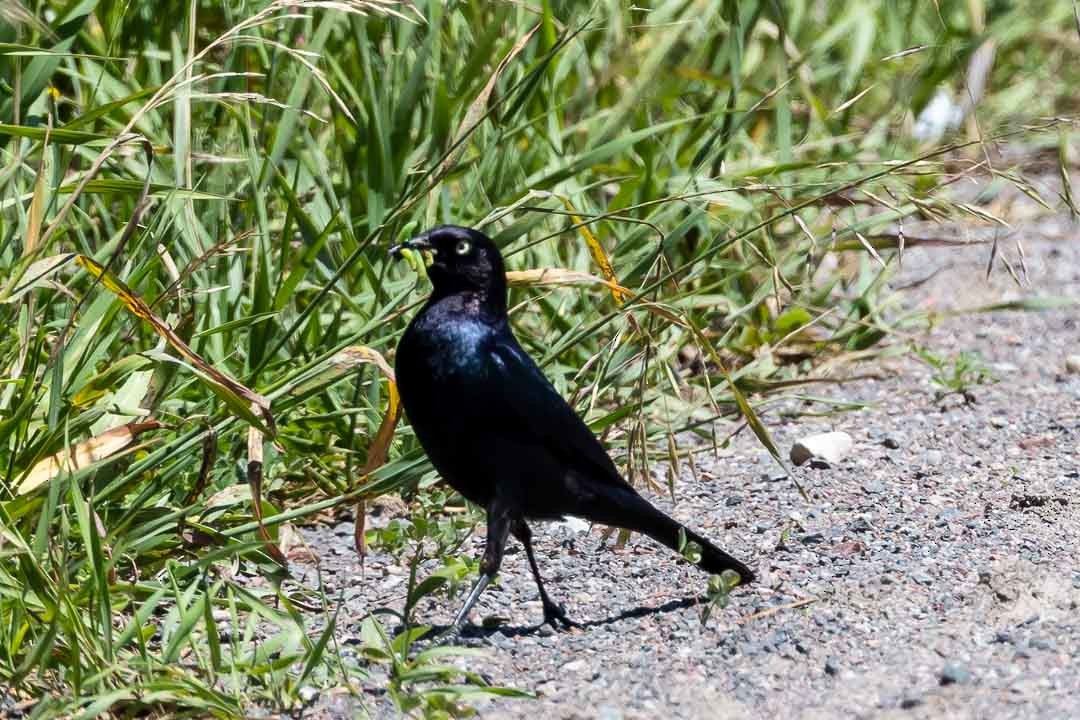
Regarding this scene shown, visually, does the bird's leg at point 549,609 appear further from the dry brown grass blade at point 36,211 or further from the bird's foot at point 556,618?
the dry brown grass blade at point 36,211

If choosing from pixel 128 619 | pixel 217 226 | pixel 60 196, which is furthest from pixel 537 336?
pixel 128 619

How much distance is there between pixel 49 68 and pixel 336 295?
0.89 metres

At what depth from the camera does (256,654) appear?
9.23ft

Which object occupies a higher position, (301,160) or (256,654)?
(301,160)

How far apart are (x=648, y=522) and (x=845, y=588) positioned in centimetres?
41

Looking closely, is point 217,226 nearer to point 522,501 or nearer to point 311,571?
point 311,571

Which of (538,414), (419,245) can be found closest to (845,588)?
(538,414)

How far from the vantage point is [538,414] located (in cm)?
331

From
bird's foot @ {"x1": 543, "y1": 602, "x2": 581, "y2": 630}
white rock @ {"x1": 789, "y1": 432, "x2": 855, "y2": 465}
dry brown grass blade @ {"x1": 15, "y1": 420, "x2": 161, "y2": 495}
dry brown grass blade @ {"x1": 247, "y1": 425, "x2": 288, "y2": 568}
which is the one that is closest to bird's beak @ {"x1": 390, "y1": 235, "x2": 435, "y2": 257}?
dry brown grass blade @ {"x1": 247, "y1": 425, "x2": 288, "y2": 568}

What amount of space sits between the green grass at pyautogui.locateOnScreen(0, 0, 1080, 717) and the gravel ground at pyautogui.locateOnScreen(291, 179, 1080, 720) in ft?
0.66

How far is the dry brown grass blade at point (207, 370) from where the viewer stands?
2.95 metres

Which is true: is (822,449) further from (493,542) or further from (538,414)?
(493,542)

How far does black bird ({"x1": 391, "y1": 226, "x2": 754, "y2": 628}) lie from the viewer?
127 inches

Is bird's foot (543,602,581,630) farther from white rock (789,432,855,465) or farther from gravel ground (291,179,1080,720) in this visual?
white rock (789,432,855,465)
